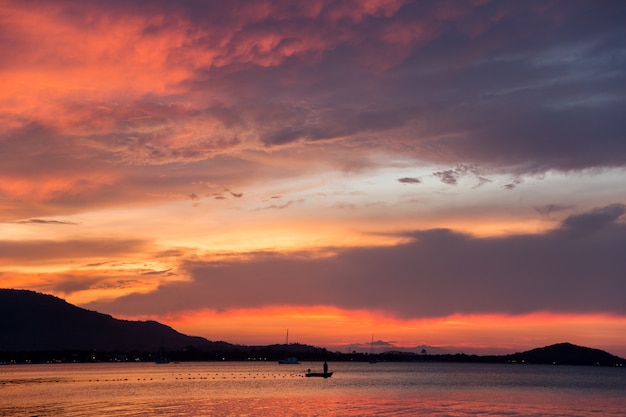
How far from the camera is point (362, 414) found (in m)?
87.8

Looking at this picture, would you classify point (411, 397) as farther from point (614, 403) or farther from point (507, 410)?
point (614, 403)

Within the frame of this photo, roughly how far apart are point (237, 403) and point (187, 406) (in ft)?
29.0

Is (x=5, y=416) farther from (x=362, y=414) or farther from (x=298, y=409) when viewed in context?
(x=362, y=414)

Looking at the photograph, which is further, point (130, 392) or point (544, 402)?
point (130, 392)

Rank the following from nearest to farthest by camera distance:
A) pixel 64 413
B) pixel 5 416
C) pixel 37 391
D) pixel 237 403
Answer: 1. pixel 5 416
2. pixel 64 413
3. pixel 237 403
4. pixel 37 391

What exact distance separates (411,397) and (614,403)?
32.7m

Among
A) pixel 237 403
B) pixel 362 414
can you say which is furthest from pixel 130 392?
pixel 362 414

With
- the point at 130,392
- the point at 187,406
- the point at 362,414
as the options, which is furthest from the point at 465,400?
the point at 130,392

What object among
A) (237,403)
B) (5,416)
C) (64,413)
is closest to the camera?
(5,416)

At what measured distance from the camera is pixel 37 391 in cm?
12756

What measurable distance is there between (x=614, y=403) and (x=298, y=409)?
55897mm

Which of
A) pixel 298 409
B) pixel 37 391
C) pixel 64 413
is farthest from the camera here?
pixel 37 391

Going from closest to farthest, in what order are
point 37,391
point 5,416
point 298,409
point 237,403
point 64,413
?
point 5,416 < point 64,413 < point 298,409 < point 237,403 < point 37,391

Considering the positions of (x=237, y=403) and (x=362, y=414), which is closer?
(x=362, y=414)
